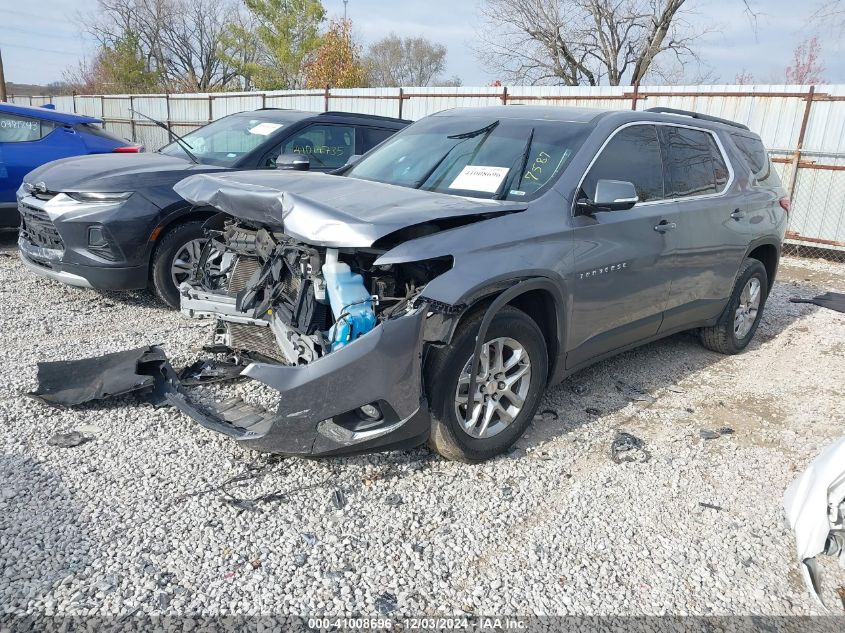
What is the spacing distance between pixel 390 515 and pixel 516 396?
99 centimetres

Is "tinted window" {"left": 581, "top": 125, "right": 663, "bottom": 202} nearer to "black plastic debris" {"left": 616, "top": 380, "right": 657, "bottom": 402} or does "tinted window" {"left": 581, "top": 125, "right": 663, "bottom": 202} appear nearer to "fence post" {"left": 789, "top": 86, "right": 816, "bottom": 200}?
"black plastic debris" {"left": 616, "top": 380, "right": 657, "bottom": 402}

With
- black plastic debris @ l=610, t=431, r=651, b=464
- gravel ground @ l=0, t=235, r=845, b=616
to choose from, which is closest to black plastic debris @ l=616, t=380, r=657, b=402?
gravel ground @ l=0, t=235, r=845, b=616

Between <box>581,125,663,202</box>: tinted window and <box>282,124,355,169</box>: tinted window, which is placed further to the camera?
<box>282,124,355,169</box>: tinted window

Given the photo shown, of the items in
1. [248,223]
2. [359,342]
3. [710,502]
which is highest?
[248,223]

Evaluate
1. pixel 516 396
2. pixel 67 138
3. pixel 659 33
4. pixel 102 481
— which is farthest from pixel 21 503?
pixel 659 33

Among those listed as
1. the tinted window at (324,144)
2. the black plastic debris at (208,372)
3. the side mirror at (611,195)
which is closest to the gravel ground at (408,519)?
the black plastic debris at (208,372)

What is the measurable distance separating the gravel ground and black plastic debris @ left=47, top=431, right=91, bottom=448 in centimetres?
4

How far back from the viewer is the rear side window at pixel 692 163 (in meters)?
4.57

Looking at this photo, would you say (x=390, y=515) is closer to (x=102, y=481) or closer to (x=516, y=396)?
(x=516, y=396)

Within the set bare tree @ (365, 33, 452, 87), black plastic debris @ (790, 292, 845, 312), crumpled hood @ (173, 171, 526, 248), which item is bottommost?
black plastic debris @ (790, 292, 845, 312)

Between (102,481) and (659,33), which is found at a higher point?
(659,33)

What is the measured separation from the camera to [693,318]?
501 cm

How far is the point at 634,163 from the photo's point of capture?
423 cm

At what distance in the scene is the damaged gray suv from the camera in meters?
2.96
